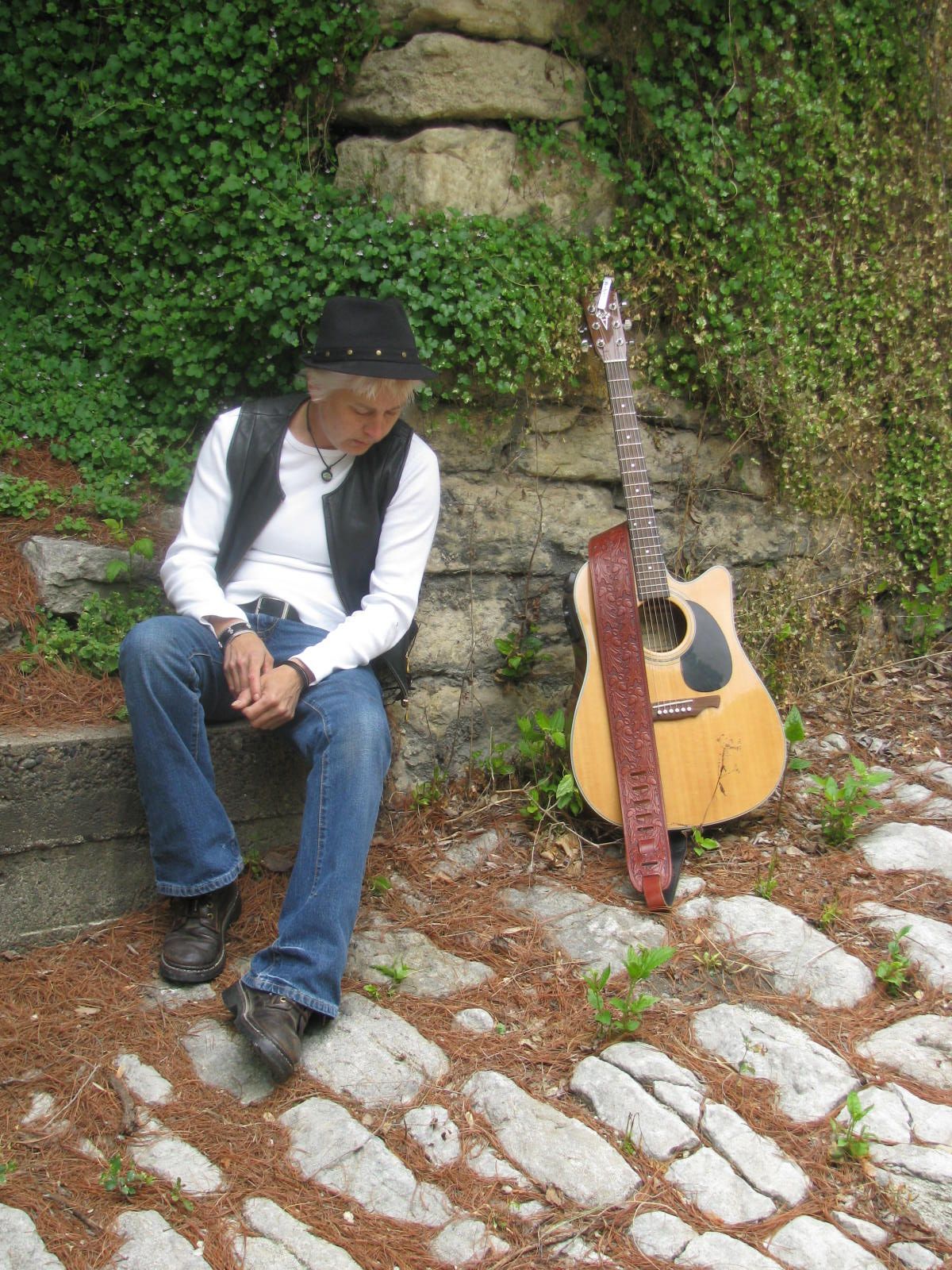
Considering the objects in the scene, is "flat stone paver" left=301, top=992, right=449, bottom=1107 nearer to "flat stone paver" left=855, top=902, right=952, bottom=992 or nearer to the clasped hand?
the clasped hand

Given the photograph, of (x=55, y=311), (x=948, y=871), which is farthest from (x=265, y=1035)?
(x=55, y=311)

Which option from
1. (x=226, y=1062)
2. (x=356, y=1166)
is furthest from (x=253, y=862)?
(x=356, y=1166)

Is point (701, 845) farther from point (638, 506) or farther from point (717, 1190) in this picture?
point (717, 1190)

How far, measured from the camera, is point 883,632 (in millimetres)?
4961

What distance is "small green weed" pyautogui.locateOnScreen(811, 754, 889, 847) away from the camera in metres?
3.60

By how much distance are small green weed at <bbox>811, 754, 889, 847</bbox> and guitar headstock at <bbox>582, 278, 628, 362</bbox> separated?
1.56 metres

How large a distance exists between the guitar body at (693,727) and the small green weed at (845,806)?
0.63ft

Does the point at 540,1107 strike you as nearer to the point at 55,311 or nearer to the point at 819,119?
the point at 55,311

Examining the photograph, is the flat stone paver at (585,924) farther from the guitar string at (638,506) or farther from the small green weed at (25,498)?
the small green weed at (25,498)

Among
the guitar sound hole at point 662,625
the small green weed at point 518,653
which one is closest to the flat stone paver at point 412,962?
the small green weed at point 518,653

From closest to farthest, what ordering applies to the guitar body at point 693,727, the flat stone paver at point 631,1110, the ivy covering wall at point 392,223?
the flat stone paver at point 631,1110, the guitar body at point 693,727, the ivy covering wall at point 392,223

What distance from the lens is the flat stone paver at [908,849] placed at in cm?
353

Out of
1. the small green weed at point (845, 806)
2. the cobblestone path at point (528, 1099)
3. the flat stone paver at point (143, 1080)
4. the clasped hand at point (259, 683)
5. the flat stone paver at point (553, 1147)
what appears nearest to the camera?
the cobblestone path at point (528, 1099)

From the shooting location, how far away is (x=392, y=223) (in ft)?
12.0
